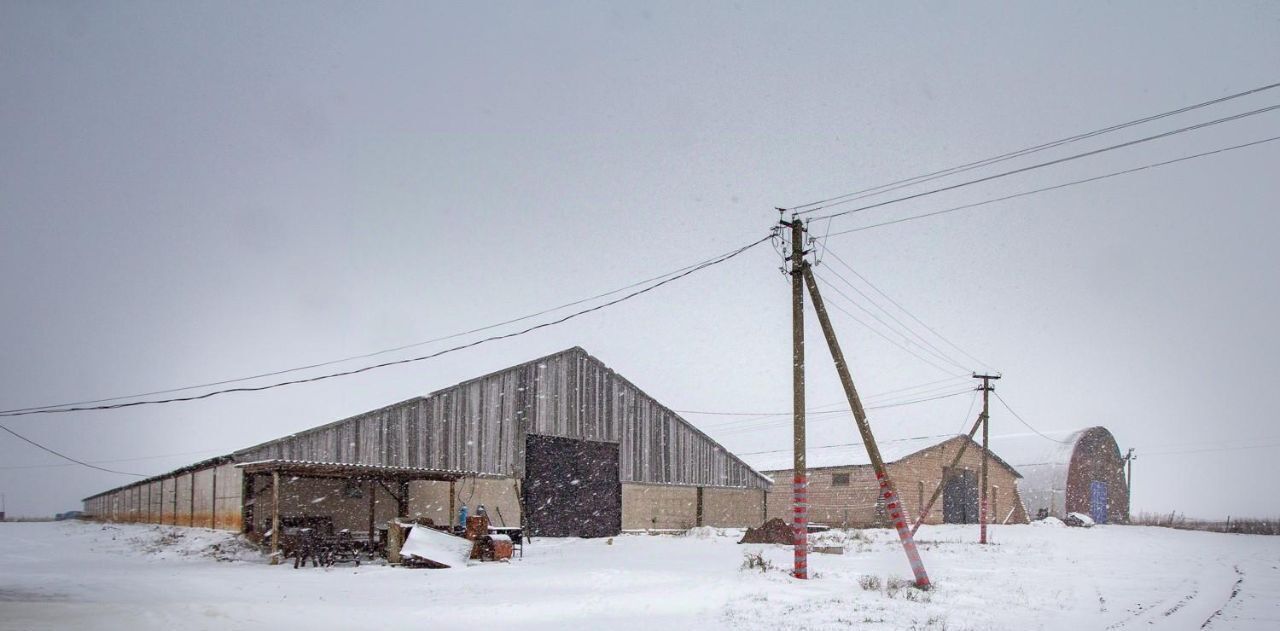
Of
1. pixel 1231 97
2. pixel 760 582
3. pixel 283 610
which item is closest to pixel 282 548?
pixel 283 610

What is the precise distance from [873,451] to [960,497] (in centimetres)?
4058

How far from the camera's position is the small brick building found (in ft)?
155

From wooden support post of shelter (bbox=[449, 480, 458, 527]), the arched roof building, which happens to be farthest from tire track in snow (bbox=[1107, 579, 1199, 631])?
the arched roof building

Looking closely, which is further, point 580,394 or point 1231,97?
point 580,394

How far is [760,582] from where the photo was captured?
54.4 feet

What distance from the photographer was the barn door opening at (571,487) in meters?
32.2

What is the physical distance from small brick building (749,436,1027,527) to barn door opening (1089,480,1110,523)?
7.23m

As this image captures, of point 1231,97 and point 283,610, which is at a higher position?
point 1231,97

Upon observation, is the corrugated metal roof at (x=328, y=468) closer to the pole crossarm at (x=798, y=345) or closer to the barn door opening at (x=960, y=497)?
the pole crossarm at (x=798, y=345)

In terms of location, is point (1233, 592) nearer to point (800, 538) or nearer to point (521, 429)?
point (800, 538)

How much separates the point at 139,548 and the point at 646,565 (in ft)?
60.1

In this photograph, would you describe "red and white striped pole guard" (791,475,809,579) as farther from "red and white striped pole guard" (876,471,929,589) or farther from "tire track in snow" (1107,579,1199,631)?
"tire track in snow" (1107,579,1199,631)

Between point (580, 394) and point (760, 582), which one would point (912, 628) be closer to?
point (760, 582)

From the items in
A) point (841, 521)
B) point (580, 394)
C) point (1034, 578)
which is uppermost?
point (580, 394)
